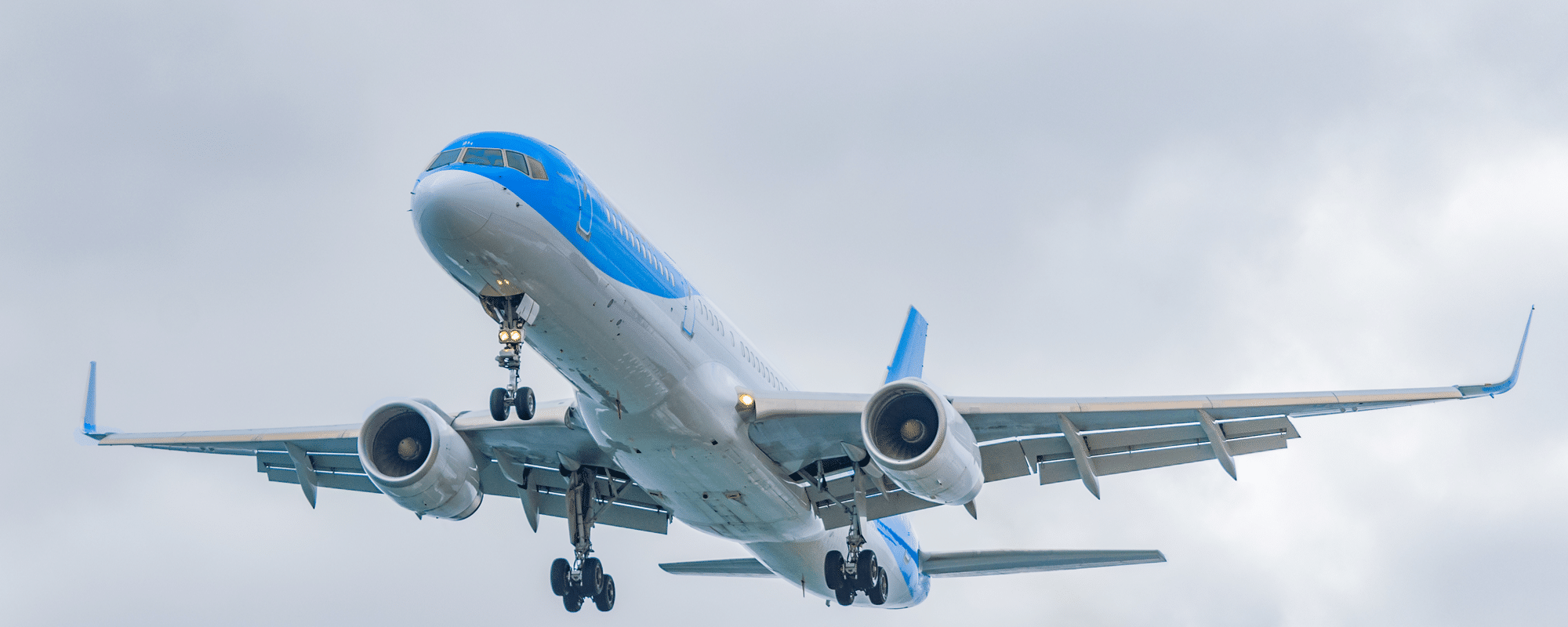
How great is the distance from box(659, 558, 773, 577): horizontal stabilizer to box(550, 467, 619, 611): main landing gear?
3966 mm

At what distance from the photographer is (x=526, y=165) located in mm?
17781

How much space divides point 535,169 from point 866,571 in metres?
10.5

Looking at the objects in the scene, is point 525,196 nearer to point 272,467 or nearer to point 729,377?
point 729,377

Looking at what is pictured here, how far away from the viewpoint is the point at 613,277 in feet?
61.0

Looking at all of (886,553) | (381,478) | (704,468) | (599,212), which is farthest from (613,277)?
(886,553)

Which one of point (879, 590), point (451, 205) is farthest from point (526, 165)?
point (879, 590)

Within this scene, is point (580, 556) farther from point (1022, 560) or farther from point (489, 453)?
point (1022, 560)

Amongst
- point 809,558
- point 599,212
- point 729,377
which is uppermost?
point 599,212

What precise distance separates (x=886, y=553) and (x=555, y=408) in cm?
784

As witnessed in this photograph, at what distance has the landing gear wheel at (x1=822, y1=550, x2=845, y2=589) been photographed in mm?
24953

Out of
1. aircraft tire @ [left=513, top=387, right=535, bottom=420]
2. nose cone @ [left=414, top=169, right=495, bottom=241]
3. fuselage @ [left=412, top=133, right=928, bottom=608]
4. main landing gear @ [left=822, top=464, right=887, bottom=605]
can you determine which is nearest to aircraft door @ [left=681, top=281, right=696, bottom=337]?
fuselage @ [left=412, top=133, right=928, bottom=608]

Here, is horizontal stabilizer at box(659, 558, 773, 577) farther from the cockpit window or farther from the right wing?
the cockpit window

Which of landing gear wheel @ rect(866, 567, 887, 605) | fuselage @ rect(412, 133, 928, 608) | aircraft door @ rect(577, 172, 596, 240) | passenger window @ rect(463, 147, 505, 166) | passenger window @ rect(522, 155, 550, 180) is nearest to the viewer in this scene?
fuselage @ rect(412, 133, 928, 608)

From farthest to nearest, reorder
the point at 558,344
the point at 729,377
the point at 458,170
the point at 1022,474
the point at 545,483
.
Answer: the point at 545,483
the point at 1022,474
the point at 729,377
the point at 558,344
the point at 458,170
